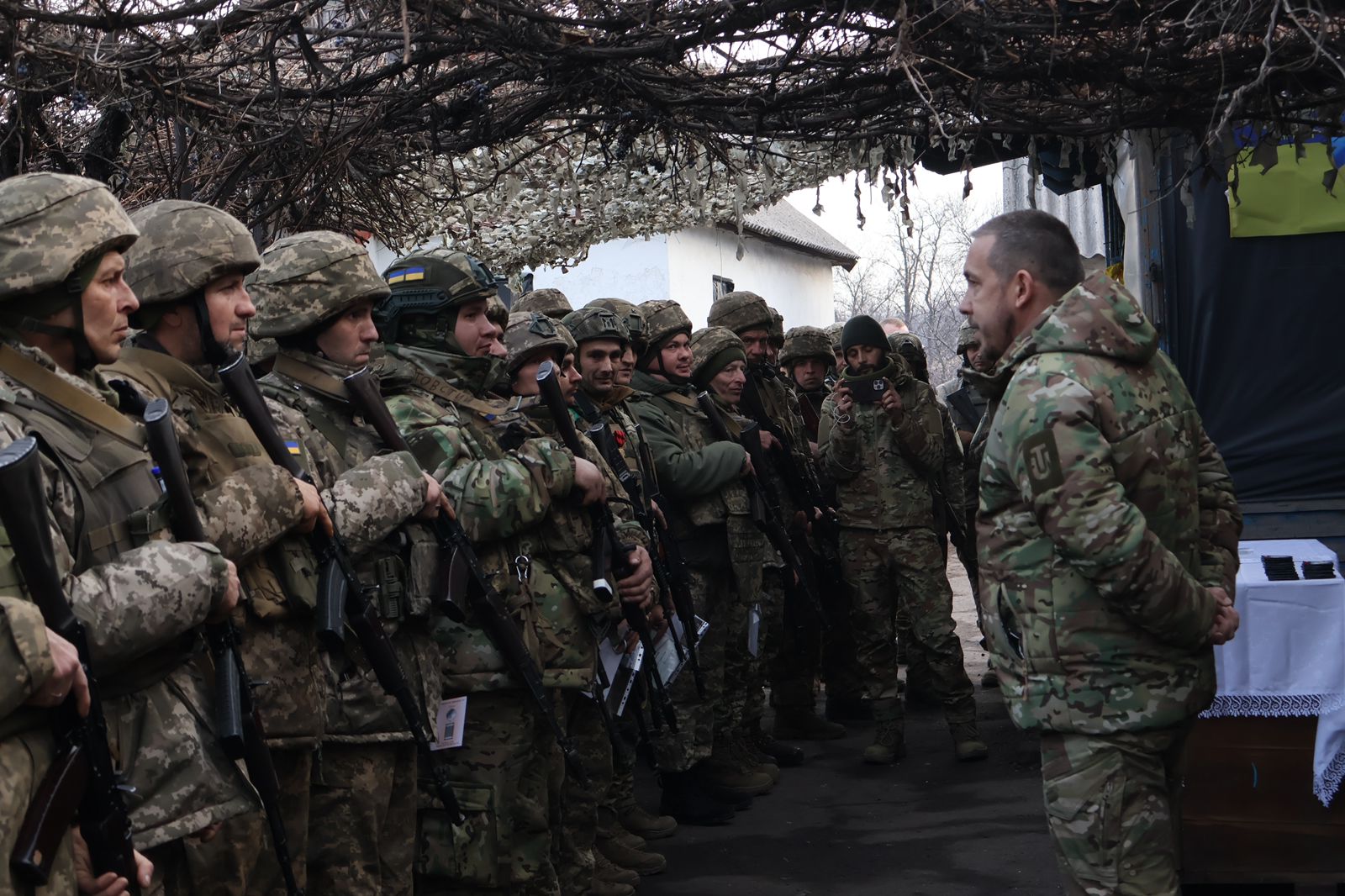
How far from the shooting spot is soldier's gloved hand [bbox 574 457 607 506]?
180 inches

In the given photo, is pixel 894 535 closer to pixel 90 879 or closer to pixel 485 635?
pixel 485 635

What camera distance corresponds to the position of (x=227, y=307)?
3.30 m

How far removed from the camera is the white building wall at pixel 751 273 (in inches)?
1176

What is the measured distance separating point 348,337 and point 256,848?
4.84ft

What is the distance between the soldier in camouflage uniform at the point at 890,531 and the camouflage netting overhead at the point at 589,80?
1.39 metres

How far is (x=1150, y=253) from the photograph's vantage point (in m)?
6.39

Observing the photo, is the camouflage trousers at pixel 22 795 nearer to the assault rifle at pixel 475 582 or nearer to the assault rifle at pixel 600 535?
the assault rifle at pixel 475 582

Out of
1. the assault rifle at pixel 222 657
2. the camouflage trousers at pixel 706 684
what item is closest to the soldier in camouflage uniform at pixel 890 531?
the camouflage trousers at pixel 706 684

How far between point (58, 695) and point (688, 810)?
4.60 metres

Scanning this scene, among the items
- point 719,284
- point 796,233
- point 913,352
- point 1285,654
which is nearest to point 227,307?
point 1285,654

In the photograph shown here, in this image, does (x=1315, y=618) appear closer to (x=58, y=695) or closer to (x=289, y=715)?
(x=289, y=715)

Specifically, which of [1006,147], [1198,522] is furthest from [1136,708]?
[1006,147]

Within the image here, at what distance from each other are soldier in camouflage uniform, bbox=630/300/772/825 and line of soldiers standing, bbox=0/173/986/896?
0.6 inches

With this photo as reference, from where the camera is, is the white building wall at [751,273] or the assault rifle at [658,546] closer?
the assault rifle at [658,546]
